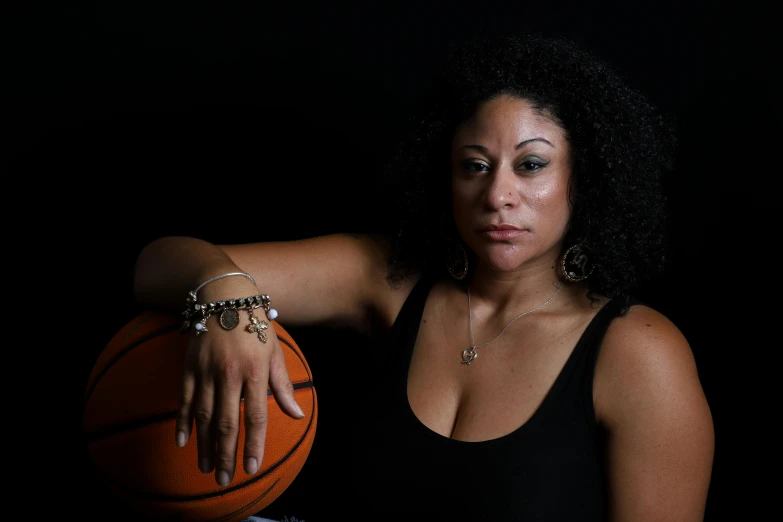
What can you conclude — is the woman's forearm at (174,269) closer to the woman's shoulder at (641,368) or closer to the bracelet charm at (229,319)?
the bracelet charm at (229,319)

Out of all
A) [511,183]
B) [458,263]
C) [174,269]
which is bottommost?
[174,269]

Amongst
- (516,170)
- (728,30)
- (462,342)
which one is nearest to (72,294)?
(462,342)

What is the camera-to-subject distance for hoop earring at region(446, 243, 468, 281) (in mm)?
2018

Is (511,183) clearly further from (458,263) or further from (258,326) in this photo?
(258,326)

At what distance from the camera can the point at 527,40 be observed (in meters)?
1.94

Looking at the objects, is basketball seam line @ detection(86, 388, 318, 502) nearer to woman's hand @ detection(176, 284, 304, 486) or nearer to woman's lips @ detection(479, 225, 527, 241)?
woman's hand @ detection(176, 284, 304, 486)

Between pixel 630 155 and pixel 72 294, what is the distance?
1.50 metres

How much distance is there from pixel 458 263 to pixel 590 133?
17.2 inches

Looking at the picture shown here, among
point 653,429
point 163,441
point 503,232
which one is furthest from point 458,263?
point 163,441

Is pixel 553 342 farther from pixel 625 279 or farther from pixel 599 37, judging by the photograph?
pixel 599 37

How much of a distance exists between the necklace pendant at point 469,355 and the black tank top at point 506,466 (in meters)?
0.17

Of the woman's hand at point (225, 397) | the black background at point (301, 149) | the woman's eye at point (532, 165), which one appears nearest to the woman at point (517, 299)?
the woman's eye at point (532, 165)

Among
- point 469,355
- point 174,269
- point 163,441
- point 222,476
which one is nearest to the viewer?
point 222,476

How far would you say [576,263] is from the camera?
190 cm
